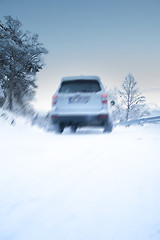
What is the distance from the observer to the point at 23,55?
16.0 meters

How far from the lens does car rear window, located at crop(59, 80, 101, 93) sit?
4.99 metres

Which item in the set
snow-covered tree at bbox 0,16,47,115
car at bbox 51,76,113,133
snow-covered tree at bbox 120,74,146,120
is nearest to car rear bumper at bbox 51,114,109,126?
car at bbox 51,76,113,133

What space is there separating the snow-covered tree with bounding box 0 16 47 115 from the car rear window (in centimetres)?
1154

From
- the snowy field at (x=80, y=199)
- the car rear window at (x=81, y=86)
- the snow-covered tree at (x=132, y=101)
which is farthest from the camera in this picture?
the snow-covered tree at (x=132, y=101)

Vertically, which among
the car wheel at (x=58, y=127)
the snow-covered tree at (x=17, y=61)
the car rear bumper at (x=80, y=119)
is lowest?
the car wheel at (x=58, y=127)

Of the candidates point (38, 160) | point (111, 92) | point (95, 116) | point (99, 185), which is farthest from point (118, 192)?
point (111, 92)

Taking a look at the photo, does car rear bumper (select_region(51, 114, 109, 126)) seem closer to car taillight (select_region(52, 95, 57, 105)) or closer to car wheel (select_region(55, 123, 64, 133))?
car wheel (select_region(55, 123, 64, 133))

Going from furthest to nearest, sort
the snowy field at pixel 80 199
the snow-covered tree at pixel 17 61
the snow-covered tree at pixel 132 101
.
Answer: the snow-covered tree at pixel 132 101, the snow-covered tree at pixel 17 61, the snowy field at pixel 80 199

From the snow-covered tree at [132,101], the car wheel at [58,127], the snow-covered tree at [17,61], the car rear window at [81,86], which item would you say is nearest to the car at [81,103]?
the car rear window at [81,86]

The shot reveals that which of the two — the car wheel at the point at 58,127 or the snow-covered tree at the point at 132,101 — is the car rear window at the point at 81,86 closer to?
the car wheel at the point at 58,127

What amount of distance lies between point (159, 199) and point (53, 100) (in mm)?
4245

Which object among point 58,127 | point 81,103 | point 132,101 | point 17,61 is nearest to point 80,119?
point 81,103

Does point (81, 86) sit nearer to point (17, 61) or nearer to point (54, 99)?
point (54, 99)

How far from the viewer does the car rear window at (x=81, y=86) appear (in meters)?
4.99
